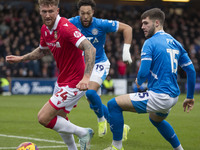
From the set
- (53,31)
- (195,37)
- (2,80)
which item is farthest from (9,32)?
(53,31)

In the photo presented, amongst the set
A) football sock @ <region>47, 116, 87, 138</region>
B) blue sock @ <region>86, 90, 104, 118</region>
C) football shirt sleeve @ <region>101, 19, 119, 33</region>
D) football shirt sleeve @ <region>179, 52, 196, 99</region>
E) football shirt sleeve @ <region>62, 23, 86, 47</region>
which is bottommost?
blue sock @ <region>86, 90, 104, 118</region>

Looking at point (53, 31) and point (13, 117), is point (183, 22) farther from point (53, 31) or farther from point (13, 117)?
point (53, 31)

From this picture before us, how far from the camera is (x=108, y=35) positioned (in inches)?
1039

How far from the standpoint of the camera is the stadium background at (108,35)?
70.4 ft

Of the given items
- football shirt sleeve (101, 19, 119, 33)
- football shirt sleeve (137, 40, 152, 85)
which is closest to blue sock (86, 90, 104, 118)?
football shirt sleeve (101, 19, 119, 33)

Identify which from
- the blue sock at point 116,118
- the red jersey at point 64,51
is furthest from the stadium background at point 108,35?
the blue sock at point 116,118

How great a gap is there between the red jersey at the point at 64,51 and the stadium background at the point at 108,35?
1557cm

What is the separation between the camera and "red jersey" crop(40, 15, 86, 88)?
5.32 meters

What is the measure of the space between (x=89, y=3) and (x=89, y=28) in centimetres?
47

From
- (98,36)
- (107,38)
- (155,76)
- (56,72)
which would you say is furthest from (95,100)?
(107,38)

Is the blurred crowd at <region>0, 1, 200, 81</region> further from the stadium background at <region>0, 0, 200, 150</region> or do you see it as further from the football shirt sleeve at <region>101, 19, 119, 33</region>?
the football shirt sleeve at <region>101, 19, 119, 33</region>

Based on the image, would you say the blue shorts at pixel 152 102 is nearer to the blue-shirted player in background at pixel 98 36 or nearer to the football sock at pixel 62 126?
the football sock at pixel 62 126

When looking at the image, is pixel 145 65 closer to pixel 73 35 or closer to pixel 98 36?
pixel 73 35

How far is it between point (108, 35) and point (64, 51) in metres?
21.1
